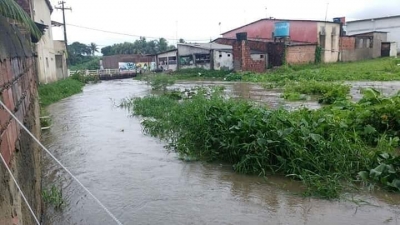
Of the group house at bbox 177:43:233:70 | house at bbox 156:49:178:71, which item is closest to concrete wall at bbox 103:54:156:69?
house at bbox 156:49:178:71

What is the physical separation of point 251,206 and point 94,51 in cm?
7174

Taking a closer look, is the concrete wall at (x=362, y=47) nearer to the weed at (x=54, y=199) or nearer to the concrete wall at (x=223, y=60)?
the concrete wall at (x=223, y=60)

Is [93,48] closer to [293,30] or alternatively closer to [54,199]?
[293,30]

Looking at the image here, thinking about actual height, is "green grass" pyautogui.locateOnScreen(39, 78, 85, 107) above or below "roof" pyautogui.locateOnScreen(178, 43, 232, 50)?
below

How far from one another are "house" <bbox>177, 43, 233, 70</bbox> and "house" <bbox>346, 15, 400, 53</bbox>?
2162 centimetres

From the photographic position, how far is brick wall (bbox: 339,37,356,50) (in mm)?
40906

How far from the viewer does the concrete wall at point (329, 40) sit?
38.5 metres

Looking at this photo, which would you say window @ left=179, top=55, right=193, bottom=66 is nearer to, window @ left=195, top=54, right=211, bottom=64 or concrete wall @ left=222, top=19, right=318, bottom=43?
window @ left=195, top=54, right=211, bottom=64

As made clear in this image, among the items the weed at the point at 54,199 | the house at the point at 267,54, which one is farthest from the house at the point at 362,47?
the weed at the point at 54,199

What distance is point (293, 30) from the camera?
40031mm

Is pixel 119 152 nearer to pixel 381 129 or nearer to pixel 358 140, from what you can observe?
pixel 358 140

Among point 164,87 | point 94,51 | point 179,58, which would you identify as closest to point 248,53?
point 179,58

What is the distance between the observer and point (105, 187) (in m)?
5.77

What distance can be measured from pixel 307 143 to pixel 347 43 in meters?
39.3
